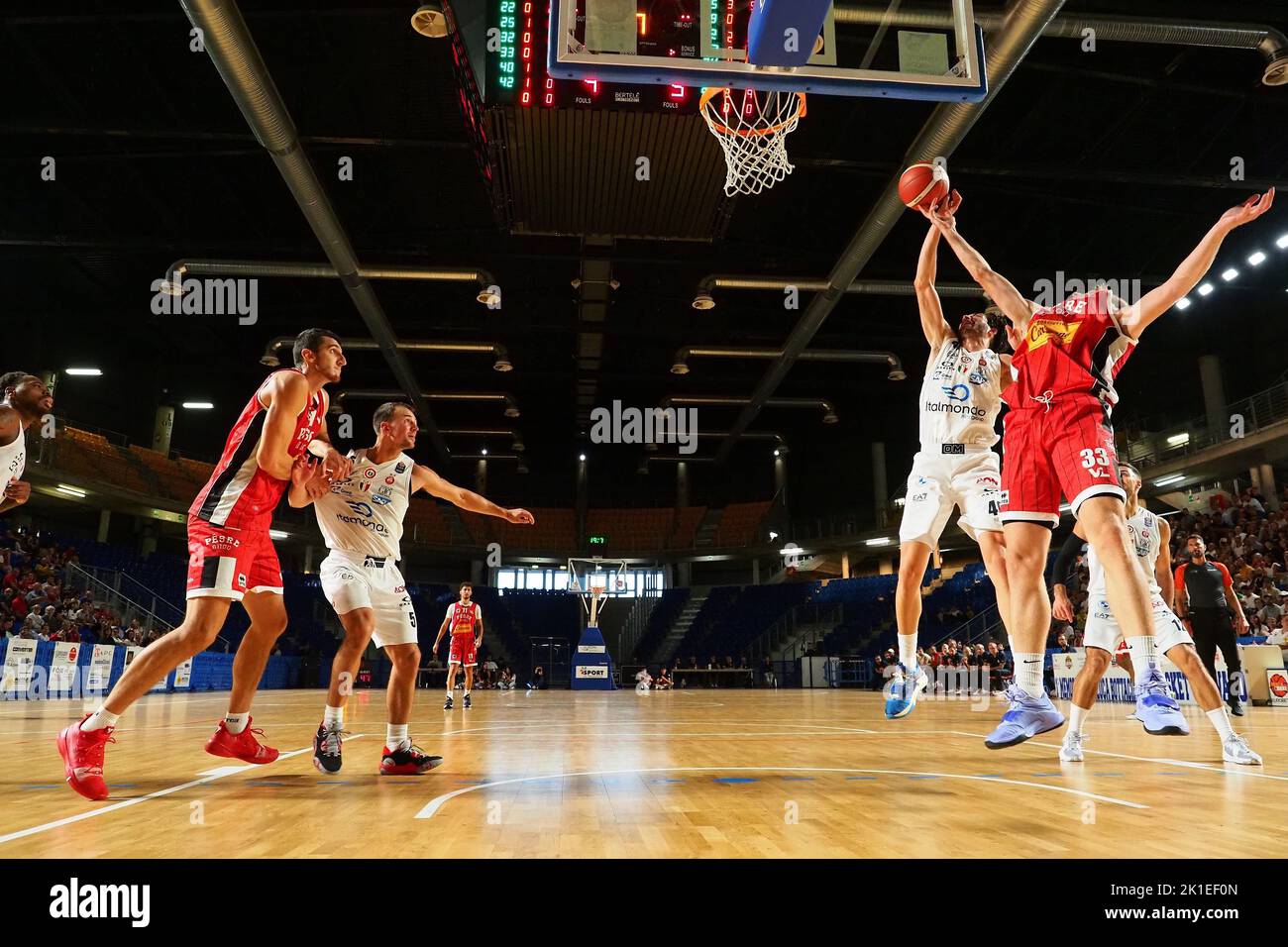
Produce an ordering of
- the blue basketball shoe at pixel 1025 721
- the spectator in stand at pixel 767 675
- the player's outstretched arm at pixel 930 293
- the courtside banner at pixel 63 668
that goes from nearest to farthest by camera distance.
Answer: the blue basketball shoe at pixel 1025 721
the player's outstretched arm at pixel 930 293
the courtside banner at pixel 63 668
the spectator in stand at pixel 767 675

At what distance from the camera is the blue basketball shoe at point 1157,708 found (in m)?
3.24

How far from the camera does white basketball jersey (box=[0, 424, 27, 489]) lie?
3789mm

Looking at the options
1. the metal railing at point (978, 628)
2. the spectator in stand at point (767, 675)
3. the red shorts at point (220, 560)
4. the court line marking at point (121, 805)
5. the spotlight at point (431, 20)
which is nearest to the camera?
the court line marking at point (121, 805)

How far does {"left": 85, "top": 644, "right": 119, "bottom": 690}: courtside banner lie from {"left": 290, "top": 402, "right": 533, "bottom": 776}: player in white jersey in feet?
45.8

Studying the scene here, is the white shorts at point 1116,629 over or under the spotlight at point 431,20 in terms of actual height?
under

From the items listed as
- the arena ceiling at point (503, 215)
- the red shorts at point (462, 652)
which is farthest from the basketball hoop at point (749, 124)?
the red shorts at point (462, 652)

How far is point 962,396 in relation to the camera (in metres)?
4.76

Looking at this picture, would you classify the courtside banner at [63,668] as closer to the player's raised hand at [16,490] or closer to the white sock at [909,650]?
the player's raised hand at [16,490]

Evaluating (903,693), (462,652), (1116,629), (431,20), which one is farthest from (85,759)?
(462,652)

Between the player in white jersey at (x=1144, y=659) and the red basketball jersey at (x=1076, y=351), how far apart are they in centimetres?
62

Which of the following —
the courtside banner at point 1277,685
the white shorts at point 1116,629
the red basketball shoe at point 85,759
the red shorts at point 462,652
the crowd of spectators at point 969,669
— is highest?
the white shorts at point 1116,629

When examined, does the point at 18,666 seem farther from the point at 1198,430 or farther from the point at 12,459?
the point at 1198,430

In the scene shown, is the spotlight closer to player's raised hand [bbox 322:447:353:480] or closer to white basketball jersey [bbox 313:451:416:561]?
white basketball jersey [bbox 313:451:416:561]
